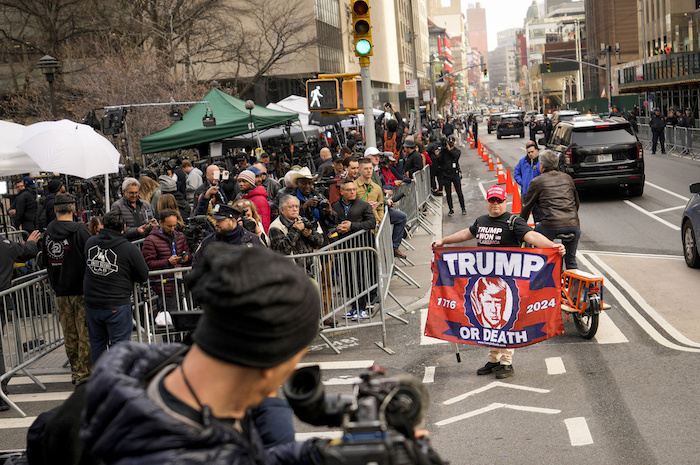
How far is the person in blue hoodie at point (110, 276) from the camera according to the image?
795 centimetres

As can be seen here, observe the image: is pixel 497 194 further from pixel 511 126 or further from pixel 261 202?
pixel 511 126

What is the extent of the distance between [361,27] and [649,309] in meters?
6.38

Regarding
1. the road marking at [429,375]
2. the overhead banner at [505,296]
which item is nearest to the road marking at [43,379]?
the road marking at [429,375]

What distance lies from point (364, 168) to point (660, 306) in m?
4.57

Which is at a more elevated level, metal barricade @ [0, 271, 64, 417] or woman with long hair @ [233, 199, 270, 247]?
woman with long hair @ [233, 199, 270, 247]

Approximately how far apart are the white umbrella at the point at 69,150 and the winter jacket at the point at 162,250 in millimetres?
1509

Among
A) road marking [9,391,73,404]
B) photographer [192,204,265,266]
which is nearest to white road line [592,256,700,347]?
photographer [192,204,265,266]

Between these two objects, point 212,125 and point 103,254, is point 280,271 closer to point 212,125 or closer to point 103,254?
point 103,254

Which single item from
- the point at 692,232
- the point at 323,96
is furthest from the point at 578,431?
the point at 323,96

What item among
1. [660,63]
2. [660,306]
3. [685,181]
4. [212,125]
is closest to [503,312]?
[660,306]

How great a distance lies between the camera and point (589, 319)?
8.84 m

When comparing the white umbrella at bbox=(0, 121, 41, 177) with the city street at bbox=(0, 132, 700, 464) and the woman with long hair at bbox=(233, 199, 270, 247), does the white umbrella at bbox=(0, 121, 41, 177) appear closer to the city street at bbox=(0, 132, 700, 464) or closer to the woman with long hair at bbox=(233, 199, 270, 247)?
the city street at bbox=(0, 132, 700, 464)

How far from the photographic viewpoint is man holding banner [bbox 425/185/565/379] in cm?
784

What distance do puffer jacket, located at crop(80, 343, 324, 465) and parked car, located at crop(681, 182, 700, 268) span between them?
11.1 m
